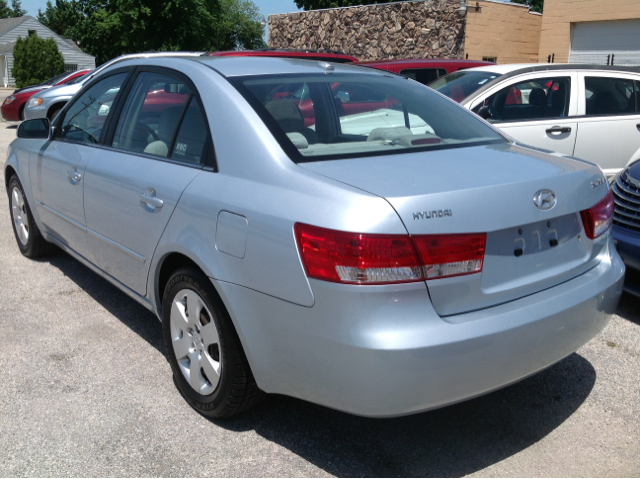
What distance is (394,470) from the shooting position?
8.89ft

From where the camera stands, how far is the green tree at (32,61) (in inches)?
1631

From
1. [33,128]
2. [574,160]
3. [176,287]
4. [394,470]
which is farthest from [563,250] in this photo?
[33,128]

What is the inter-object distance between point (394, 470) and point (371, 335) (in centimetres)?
78

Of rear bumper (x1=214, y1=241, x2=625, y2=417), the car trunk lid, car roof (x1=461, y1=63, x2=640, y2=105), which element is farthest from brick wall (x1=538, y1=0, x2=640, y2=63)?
rear bumper (x1=214, y1=241, x2=625, y2=417)

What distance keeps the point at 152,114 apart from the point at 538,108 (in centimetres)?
444

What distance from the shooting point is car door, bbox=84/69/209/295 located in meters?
3.13

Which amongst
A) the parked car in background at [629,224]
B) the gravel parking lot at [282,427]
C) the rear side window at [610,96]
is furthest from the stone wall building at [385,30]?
the gravel parking lot at [282,427]

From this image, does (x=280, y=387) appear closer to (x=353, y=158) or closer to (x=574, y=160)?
(x=353, y=158)

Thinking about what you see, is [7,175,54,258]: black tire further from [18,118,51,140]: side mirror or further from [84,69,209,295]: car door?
[84,69,209,295]: car door

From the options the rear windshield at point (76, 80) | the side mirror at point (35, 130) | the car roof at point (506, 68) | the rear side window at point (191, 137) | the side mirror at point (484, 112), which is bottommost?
the rear windshield at point (76, 80)

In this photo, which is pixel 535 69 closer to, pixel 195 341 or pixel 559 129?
pixel 559 129

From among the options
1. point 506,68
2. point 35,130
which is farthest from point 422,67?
point 35,130

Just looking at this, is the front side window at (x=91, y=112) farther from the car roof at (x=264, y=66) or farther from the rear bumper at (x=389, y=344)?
the rear bumper at (x=389, y=344)

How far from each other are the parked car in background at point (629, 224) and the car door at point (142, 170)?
9.38 feet
